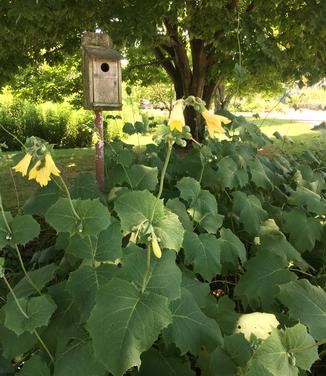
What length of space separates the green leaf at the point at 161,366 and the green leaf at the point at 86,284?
34 cm

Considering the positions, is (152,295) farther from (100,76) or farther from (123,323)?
(100,76)

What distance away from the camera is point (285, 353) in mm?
1271

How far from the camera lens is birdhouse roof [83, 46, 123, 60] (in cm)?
303

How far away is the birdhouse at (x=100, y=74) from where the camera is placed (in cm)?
304

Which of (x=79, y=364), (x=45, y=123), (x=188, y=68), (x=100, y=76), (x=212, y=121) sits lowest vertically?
(x=45, y=123)

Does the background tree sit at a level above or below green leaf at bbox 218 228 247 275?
above

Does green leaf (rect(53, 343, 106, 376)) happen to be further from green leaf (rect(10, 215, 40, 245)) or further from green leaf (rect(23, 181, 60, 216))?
green leaf (rect(23, 181, 60, 216))

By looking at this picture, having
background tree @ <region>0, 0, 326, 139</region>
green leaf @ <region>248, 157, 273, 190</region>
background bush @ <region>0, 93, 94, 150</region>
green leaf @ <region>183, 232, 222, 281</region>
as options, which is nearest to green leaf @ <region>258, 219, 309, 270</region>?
green leaf @ <region>183, 232, 222, 281</region>

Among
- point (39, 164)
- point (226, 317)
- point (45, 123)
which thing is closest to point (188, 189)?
point (226, 317)

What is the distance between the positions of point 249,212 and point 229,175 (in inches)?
12.9

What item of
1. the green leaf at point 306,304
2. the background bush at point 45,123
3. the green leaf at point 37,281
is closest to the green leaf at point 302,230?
the green leaf at point 306,304

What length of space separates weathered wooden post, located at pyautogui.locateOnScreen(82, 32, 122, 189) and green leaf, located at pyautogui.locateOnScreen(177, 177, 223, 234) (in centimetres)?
96

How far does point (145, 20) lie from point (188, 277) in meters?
4.48

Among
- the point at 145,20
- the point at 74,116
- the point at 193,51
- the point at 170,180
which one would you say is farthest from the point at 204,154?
the point at 74,116
